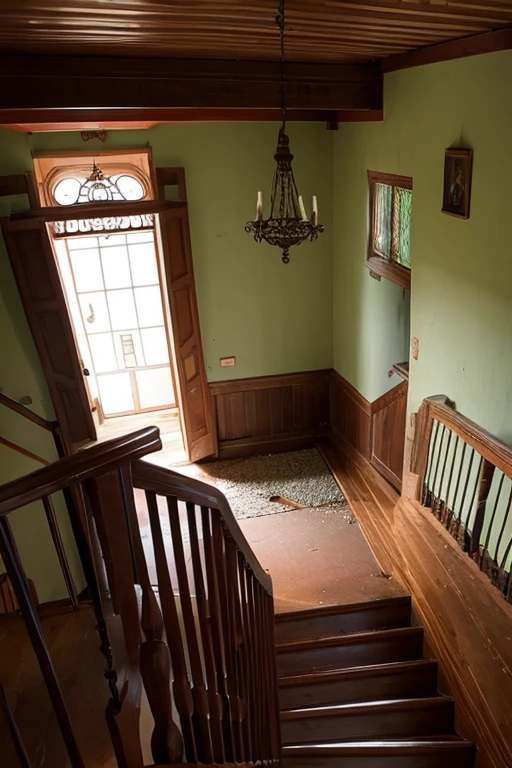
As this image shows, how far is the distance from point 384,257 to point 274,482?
95.9 inches

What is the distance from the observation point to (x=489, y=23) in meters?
2.55

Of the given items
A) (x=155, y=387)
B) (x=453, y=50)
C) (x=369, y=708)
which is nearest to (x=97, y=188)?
(x=155, y=387)

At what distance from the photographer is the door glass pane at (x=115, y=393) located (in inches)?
277

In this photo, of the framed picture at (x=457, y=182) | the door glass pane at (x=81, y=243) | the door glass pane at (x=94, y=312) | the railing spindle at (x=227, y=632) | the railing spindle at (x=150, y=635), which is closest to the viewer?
the railing spindle at (x=150, y=635)

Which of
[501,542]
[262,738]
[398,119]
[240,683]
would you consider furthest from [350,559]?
[398,119]

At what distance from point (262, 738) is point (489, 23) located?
3.22 meters

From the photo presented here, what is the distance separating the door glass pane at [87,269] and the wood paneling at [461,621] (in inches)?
176

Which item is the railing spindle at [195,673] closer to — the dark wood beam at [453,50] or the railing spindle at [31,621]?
the railing spindle at [31,621]

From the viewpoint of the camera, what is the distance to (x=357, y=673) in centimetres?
327

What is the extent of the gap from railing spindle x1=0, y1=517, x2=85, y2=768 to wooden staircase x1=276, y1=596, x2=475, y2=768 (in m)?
1.80

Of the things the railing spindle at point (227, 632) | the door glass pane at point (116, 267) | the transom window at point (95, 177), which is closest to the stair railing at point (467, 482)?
the railing spindle at point (227, 632)

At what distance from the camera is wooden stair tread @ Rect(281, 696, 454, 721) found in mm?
2984

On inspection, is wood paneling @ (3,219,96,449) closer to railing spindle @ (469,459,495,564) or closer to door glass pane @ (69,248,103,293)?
door glass pane @ (69,248,103,293)

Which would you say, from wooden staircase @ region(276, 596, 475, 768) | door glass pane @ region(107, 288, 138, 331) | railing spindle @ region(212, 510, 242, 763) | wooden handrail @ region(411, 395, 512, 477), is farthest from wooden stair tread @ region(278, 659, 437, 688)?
door glass pane @ region(107, 288, 138, 331)
